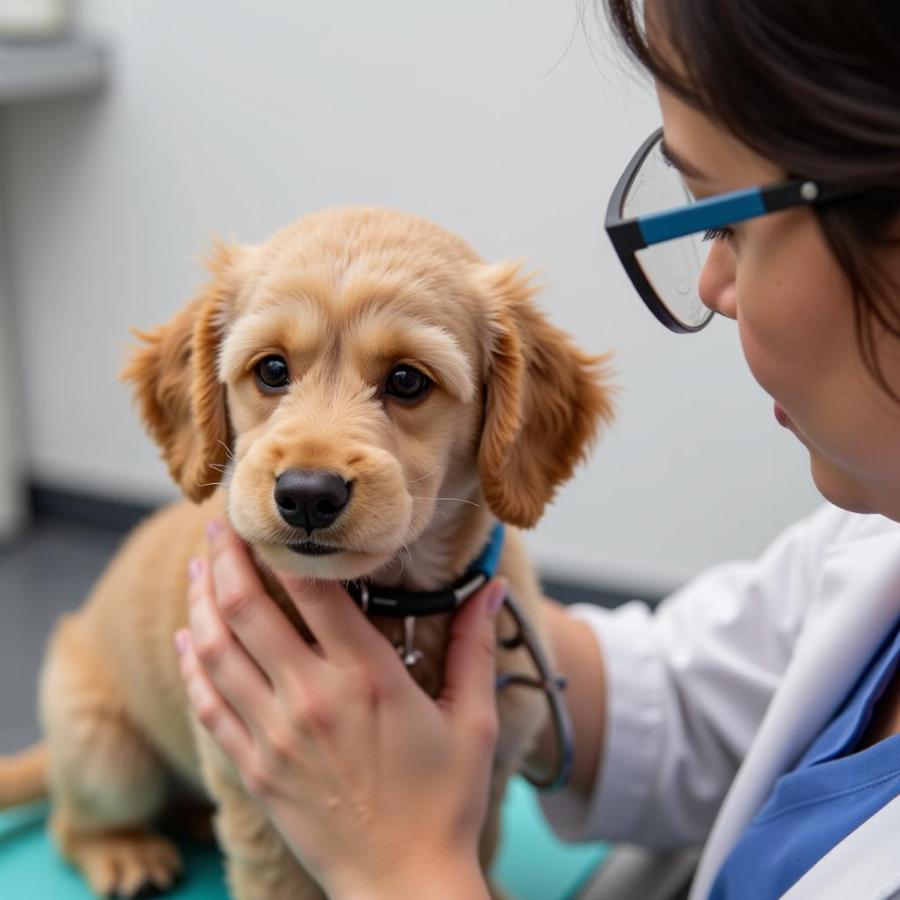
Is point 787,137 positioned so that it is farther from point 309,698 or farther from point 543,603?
point 543,603

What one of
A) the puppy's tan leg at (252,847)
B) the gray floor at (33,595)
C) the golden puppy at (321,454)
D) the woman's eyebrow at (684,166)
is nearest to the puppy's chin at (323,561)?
the golden puppy at (321,454)

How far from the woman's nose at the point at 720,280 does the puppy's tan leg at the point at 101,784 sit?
75 centimetres

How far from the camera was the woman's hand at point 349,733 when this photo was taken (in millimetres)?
804

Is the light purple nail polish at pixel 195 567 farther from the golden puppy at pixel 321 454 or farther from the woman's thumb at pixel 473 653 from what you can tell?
the woman's thumb at pixel 473 653

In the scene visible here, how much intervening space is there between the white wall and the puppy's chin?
85cm

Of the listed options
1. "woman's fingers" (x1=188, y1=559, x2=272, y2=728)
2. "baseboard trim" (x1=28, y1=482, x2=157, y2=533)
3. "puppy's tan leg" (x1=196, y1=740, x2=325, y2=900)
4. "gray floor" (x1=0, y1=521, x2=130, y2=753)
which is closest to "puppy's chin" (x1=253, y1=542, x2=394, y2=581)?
"woman's fingers" (x1=188, y1=559, x2=272, y2=728)

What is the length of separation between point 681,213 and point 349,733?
17.4 inches

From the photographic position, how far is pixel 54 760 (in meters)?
1.15

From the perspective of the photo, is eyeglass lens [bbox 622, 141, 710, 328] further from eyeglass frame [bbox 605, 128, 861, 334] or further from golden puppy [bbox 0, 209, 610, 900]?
golden puppy [bbox 0, 209, 610, 900]

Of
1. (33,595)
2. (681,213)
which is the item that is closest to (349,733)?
(681,213)

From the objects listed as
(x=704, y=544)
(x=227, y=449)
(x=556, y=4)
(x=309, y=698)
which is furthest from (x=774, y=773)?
(x=704, y=544)

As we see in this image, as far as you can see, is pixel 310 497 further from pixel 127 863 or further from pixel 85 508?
pixel 85 508

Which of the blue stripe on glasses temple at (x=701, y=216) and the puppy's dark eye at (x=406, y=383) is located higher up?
the blue stripe on glasses temple at (x=701, y=216)

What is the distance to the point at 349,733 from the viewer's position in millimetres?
829
